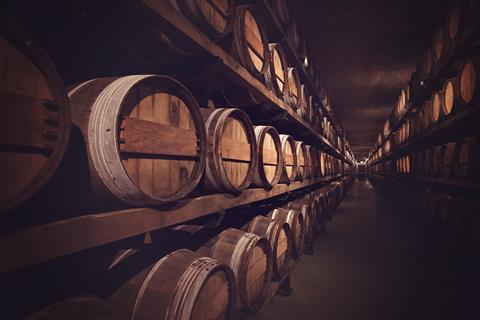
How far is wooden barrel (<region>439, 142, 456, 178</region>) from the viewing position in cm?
437

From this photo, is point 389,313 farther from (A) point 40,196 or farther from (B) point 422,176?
(B) point 422,176

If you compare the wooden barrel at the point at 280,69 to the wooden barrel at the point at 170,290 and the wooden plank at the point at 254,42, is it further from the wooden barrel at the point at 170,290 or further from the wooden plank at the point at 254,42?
the wooden barrel at the point at 170,290

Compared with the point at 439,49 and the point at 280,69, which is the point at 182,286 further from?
the point at 439,49

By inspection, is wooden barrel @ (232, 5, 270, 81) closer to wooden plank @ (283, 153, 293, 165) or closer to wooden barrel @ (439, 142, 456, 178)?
wooden plank @ (283, 153, 293, 165)

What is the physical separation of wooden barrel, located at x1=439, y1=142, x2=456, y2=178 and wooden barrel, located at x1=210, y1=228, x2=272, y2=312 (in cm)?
415

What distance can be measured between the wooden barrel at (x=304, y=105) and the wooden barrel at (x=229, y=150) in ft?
7.68

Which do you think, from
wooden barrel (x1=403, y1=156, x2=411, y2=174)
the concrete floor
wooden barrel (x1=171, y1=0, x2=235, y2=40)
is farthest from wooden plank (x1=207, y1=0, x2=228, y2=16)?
wooden barrel (x1=403, y1=156, x2=411, y2=174)

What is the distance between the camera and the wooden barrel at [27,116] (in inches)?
27.2

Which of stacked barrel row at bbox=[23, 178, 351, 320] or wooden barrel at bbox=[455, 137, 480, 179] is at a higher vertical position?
wooden barrel at bbox=[455, 137, 480, 179]

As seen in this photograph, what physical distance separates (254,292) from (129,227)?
1658 millimetres

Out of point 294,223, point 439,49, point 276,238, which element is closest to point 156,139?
point 276,238

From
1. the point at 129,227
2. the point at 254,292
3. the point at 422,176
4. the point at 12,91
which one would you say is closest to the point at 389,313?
the point at 254,292

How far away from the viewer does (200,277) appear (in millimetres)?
1365

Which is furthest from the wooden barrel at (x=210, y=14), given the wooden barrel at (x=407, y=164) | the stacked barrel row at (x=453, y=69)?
the wooden barrel at (x=407, y=164)
